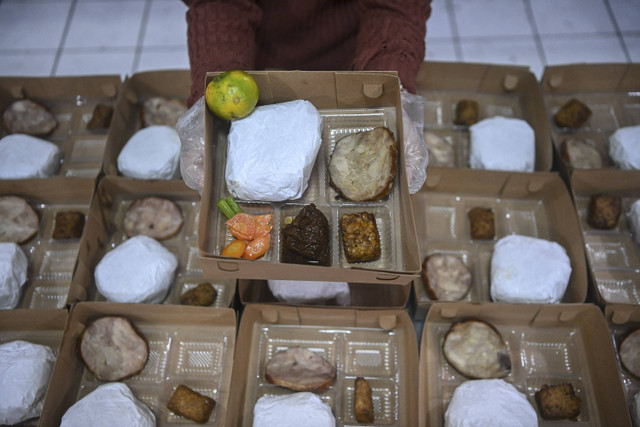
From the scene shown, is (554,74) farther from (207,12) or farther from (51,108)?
(51,108)

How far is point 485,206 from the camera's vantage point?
2783 mm

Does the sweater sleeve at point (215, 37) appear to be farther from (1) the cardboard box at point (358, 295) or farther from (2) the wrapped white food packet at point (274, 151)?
(1) the cardboard box at point (358, 295)

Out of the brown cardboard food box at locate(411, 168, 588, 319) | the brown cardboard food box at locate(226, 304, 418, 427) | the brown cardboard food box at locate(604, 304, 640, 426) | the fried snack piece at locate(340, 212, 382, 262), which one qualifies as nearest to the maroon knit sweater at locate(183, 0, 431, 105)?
the fried snack piece at locate(340, 212, 382, 262)

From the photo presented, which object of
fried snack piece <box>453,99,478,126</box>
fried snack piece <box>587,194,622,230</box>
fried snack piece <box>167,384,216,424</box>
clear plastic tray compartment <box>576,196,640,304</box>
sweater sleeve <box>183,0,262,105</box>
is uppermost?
sweater sleeve <box>183,0,262,105</box>

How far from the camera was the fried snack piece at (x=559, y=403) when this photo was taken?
7.06 ft

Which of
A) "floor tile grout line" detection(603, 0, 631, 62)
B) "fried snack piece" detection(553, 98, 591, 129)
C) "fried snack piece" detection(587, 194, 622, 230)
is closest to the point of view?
"fried snack piece" detection(587, 194, 622, 230)

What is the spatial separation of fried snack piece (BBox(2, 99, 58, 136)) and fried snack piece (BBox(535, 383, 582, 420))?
310 centimetres

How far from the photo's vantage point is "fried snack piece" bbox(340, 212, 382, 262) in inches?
70.2

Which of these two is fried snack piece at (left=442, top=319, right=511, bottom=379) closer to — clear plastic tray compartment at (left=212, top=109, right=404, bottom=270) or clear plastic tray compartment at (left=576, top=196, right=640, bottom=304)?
clear plastic tray compartment at (left=576, top=196, right=640, bottom=304)

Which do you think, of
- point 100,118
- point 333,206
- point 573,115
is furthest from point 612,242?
point 100,118

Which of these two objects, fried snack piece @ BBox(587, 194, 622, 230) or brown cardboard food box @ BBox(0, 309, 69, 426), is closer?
brown cardboard food box @ BBox(0, 309, 69, 426)

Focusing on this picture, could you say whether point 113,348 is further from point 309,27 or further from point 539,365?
point 539,365

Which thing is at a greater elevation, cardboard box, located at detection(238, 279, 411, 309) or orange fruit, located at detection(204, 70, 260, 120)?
orange fruit, located at detection(204, 70, 260, 120)

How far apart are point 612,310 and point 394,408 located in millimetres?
1106
